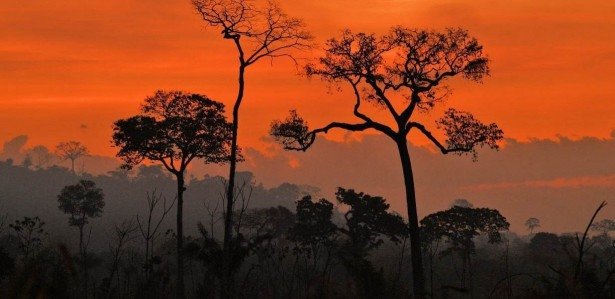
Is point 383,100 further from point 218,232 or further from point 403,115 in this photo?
point 218,232

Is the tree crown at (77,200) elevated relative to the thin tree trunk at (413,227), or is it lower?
elevated

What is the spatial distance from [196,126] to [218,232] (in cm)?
11360

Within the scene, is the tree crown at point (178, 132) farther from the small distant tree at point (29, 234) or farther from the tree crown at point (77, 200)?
the tree crown at point (77, 200)

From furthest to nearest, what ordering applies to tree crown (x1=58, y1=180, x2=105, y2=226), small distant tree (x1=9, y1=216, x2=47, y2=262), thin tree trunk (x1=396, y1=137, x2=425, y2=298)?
tree crown (x1=58, y1=180, x2=105, y2=226) → small distant tree (x1=9, y1=216, x2=47, y2=262) → thin tree trunk (x1=396, y1=137, x2=425, y2=298)

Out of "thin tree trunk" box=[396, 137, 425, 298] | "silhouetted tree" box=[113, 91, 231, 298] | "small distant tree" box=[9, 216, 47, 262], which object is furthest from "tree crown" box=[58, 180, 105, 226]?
"thin tree trunk" box=[396, 137, 425, 298]

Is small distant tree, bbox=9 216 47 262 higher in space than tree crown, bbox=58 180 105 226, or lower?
lower

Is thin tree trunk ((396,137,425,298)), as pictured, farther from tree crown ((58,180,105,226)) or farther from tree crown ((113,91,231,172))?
tree crown ((58,180,105,226))

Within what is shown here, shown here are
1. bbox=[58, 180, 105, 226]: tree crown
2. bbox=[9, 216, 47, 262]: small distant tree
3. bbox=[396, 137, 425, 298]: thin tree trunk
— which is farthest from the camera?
bbox=[58, 180, 105, 226]: tree crown

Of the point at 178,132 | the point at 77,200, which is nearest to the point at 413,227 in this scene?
the point at 178,132

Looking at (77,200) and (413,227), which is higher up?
(77,200)

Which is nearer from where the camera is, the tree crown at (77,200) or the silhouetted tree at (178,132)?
the silhouetted tree at (178,132)

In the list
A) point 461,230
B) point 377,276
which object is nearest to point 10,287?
point 377,276

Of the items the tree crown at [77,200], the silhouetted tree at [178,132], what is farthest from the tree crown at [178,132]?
the tree crown at [77,200]

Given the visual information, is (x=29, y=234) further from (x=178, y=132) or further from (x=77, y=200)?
(x=77, y=200)
